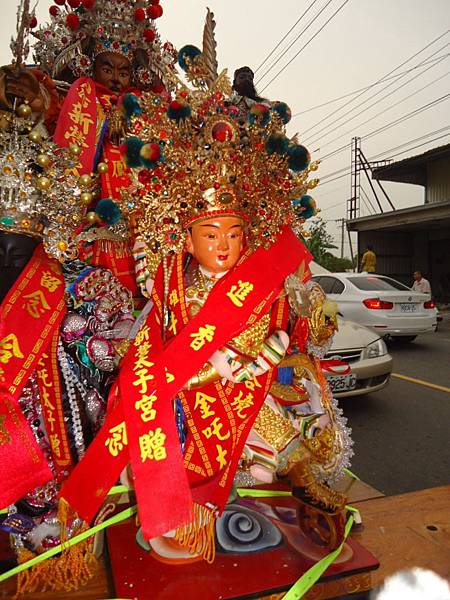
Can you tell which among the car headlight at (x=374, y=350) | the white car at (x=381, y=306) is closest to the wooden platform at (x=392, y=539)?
the car headlight at (x=374, y=350)

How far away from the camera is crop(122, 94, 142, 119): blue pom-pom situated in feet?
5.72

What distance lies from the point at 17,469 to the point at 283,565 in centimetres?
100

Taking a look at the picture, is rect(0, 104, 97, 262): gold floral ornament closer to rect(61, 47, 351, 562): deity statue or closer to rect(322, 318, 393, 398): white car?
rect(61, 47, 351, 562): deity statue

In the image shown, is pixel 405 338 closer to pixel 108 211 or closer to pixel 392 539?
pixel 392 539

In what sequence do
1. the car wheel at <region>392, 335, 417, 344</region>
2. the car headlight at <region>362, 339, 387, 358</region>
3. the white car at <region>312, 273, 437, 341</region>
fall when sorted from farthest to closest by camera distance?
the car wheel at <region>392, 335, 417, 344</region> < the white car at <region>312, 273, 437, 341</region> < the car headlight at <region>362, 339, 387, 358</region>

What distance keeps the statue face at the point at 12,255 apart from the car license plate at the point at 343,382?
3.43 metres

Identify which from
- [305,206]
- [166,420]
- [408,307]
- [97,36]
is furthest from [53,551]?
[408,307]

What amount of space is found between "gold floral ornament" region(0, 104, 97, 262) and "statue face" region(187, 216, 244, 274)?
0.42m

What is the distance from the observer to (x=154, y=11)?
214 centimetres

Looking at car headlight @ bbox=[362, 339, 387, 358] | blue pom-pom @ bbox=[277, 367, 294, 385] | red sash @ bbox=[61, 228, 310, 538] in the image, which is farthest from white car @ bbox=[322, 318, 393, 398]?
red sash @ bbox=[61, 228, 310, 538]

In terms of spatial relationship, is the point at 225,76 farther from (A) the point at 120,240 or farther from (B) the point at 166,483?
(B) the point at 166,483

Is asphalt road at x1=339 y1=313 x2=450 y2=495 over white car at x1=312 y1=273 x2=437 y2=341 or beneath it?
beneath

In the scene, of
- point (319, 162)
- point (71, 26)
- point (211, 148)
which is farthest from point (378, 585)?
point (71, 26)

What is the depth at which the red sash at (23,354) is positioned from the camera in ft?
5.30
